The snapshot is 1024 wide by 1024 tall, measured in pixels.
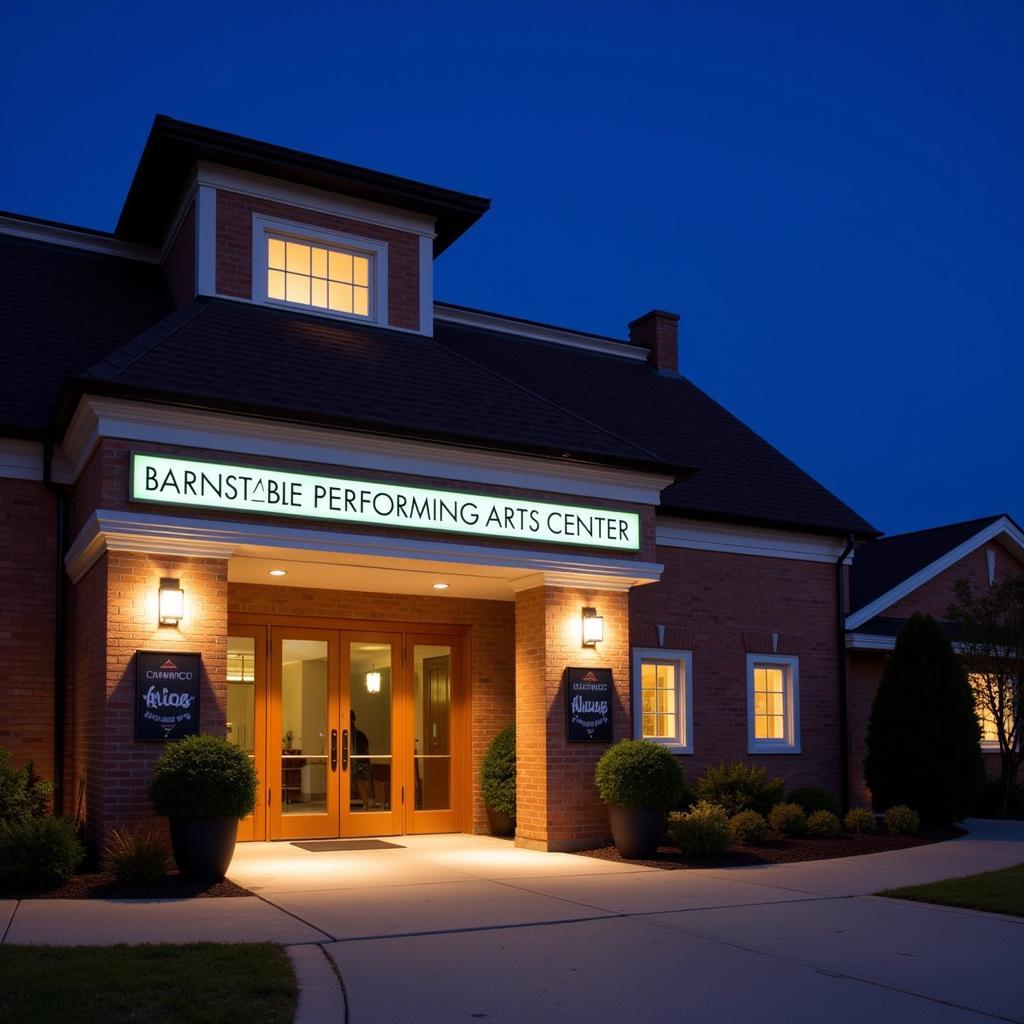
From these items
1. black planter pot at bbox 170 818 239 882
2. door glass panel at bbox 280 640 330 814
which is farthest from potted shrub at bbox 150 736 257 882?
door glass panel at bbox 280 640 330 814

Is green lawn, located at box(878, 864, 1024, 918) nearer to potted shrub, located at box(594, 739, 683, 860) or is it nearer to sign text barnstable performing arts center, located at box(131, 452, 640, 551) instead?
potted shrub, located at box(594, 739, 683, 860)

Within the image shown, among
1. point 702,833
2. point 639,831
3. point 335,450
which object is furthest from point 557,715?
point 335,450

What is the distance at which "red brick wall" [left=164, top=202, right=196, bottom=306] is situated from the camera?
51.2 feet

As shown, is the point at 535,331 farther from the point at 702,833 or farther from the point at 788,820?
the point at 702,833

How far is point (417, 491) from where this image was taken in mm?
13531

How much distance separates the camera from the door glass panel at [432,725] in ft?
53.7

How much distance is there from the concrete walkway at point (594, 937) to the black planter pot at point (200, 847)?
1.61ft

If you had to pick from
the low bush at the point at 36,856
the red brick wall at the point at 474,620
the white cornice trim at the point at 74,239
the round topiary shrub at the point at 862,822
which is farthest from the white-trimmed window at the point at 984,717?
the white cornice trim at the point at 74,239

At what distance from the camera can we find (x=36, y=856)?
10.6 metres

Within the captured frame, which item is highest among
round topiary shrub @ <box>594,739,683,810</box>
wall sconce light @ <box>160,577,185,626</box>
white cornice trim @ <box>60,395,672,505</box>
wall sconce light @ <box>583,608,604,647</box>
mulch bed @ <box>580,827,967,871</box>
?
white cornice trim @ <box>60,395,672,505</box>

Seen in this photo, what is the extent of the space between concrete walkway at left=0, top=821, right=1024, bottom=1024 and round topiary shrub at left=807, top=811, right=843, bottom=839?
2.46 meters

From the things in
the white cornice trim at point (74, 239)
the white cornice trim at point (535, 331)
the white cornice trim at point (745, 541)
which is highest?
the white cornice trim at point (74, 239)

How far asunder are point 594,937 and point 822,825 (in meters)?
7.63

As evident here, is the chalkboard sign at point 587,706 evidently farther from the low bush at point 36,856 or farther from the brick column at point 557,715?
the low bush at point 36,856
